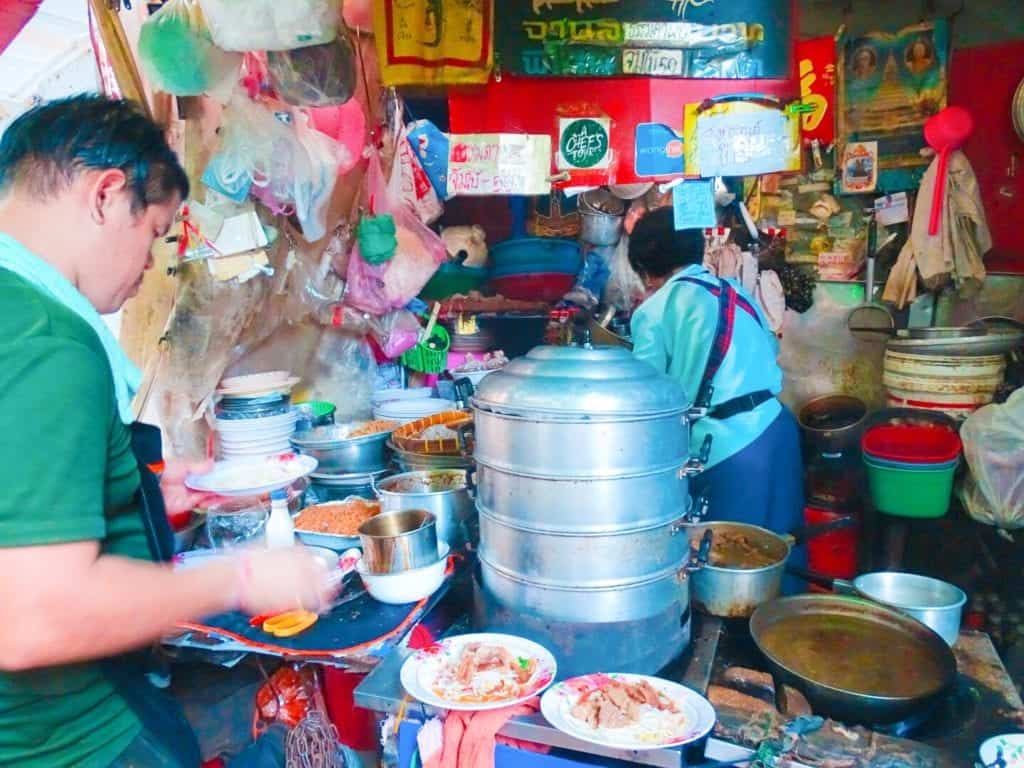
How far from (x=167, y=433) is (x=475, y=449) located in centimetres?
203

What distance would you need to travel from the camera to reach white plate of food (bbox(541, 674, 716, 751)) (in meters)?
1.36

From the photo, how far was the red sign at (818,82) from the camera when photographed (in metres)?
4.24

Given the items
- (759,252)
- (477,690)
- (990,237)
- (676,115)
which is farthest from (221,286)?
(990,237)

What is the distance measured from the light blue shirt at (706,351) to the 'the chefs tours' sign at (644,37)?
1.74 meters

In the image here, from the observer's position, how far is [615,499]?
5.17 feet

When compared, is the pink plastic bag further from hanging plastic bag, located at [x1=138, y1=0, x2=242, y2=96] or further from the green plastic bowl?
hanging plastic bag, located at [x1=138, y1=0, x2=242, y2=96]

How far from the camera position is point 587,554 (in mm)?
1588

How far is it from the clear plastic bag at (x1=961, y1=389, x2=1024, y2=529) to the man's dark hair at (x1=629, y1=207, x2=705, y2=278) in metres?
1.70

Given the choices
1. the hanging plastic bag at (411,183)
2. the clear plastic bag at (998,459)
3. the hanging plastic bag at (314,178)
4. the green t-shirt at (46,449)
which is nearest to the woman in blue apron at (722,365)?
the clear plastic bag at (998,459)

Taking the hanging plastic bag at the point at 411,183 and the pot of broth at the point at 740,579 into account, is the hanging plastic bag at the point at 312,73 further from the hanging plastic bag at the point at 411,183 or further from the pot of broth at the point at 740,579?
the pot of broth at the point at 740,579

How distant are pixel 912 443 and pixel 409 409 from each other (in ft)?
9.48

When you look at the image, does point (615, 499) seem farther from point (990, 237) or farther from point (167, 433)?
point (990, 237)

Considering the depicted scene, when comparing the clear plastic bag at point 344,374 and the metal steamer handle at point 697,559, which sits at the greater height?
the clear plastic bag at point 344,374

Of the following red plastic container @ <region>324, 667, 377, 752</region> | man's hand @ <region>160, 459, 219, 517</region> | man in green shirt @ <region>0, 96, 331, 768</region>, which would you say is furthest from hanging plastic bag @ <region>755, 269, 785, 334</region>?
man in green shirt @ <region>0, 96, 331, 768</region>
